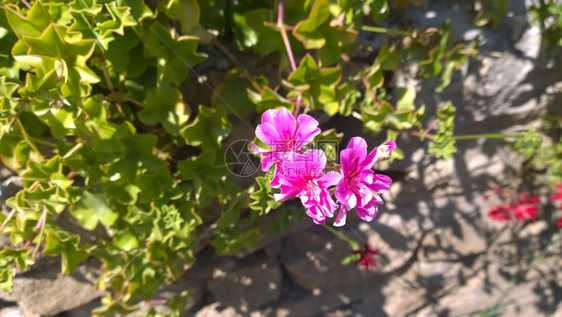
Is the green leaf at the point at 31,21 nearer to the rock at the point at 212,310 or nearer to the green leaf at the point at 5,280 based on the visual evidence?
the green leaf at the point at 5,280

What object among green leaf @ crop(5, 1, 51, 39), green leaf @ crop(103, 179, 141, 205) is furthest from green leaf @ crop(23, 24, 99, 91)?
green leaf @ crop(103, 179, 141, 205)

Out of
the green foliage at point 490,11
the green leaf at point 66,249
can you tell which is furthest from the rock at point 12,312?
the green foliage at point 490,11

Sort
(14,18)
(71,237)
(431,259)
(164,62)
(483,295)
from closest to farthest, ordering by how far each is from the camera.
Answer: (14,18)
(164,62)
(71,237)
(431,259)
(483,295)

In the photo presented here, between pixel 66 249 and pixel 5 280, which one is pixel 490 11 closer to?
pixel 66 249

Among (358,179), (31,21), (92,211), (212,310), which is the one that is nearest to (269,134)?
(358,179)

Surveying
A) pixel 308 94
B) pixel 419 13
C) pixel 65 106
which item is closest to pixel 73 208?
pixel 65 106

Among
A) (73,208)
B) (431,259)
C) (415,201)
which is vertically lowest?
(431,259)

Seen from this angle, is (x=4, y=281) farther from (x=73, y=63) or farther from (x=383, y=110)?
(x=383, y=110)
